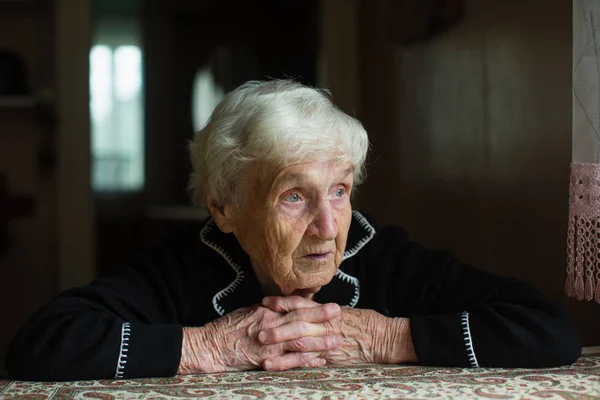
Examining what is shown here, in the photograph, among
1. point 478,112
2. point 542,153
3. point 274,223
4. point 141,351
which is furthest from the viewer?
point 478,112

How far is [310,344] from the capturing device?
5.48 feet

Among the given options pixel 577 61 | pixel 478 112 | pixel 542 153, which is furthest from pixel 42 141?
pixel 577 61

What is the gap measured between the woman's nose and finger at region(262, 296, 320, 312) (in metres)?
0.15

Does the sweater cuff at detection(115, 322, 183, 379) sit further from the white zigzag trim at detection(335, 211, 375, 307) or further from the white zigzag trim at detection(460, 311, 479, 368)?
the white zigzag trim at detection(460, 311, 479, 368)

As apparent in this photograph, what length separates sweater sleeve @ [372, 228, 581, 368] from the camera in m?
1.66

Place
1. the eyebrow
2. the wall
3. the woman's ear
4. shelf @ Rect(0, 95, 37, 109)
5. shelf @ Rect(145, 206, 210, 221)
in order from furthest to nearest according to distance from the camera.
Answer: shelf @ Rect(145, 206, 210, 221) → shelf @ Rect(0, 95, 37, 109) → the wall → the woman's ear → the eyebrow

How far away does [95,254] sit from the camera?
328 centimetres

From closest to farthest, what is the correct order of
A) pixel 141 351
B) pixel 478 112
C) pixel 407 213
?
pixel 141 351 < pixel 478 112 < pixel 407 213

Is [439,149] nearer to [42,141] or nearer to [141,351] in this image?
[42,141]

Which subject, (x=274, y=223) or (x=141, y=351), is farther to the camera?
(x=274, y=223)

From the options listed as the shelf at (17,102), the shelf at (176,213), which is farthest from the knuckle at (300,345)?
the shelf at (17,102)

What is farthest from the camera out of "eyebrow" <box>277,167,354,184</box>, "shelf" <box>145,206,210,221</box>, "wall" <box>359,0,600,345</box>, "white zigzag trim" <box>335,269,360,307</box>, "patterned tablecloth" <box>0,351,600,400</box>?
"shelf" <box>145,206,210,221</box>

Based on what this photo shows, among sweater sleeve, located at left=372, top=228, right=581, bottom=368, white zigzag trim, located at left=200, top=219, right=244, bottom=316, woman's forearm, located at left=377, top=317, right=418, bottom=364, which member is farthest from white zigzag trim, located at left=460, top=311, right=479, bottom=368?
white zigzag trim, located at left=200, top=219, right=244, bottom=316

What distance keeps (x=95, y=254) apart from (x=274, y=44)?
1.15m
